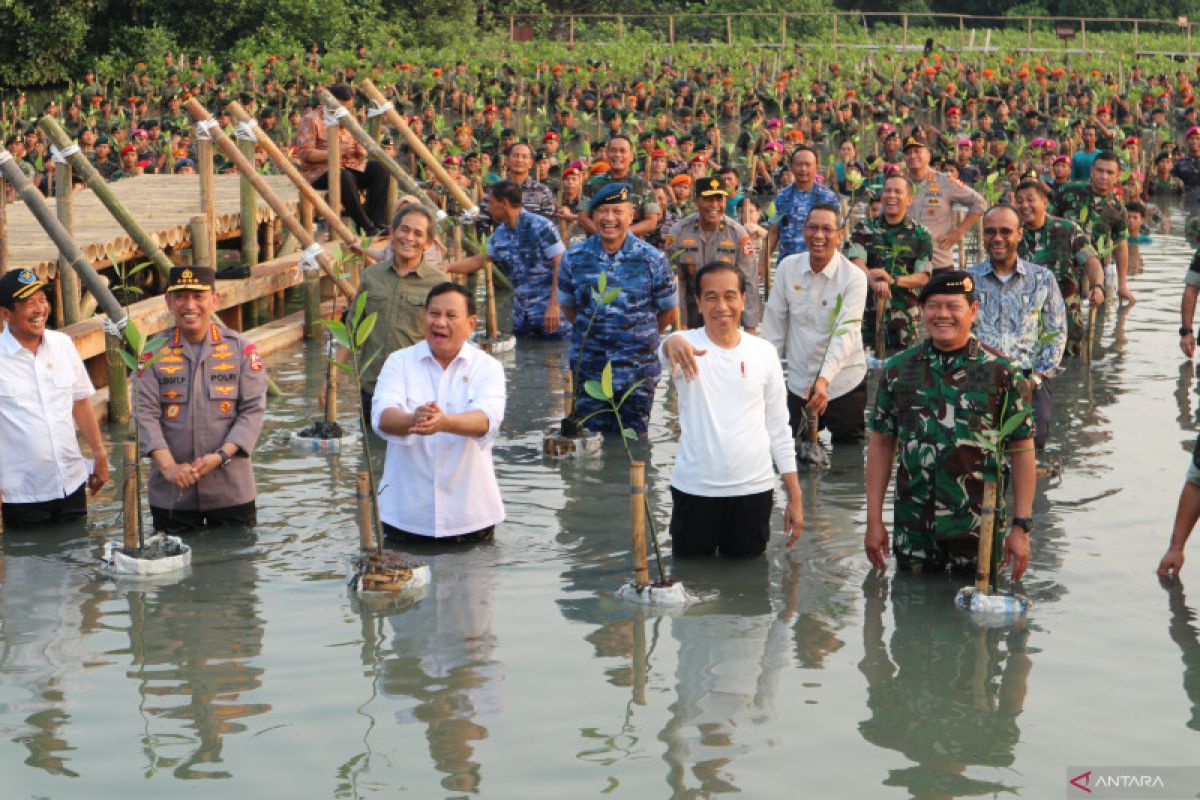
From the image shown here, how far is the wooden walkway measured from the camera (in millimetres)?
12812

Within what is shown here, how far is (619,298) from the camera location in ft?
34.7

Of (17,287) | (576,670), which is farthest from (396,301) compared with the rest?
(576,670)

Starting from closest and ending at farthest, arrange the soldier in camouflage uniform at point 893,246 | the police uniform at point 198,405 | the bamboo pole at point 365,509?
the bamboo pole at point 365,509, the police uniform at point 198,405, the soldier in camouflage uniform at point 893,246

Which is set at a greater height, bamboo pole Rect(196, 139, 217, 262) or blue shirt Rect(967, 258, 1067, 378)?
bamboo pole Rect(196, 139, 217, 262)

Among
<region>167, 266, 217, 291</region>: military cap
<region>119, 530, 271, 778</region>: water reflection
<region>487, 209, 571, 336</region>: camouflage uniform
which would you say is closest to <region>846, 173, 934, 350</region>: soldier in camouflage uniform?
<region>487, 209, 571, 336</region>: camouflage uniform

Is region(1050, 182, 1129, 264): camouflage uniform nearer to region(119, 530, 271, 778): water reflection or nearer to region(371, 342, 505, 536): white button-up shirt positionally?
region(371, 342, 505, 536): white button-up shirt

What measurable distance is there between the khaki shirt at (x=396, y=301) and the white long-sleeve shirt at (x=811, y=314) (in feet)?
6.68

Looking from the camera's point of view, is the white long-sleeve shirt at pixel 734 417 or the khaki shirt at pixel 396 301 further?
the khaki shirt at pixel 396 301

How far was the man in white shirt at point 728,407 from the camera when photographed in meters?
7.72

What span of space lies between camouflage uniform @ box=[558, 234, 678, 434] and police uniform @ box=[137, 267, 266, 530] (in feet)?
8.79

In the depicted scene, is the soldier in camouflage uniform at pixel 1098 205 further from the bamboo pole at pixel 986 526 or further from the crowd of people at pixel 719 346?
the bamboo pole at pixel 986 526

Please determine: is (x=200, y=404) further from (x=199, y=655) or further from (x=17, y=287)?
(x=199, y=655)

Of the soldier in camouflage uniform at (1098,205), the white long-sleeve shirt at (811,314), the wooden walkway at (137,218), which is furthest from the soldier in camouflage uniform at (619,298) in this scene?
the soldier in camouflage uniform at (1098,205)

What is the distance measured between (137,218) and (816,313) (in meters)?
6.81
